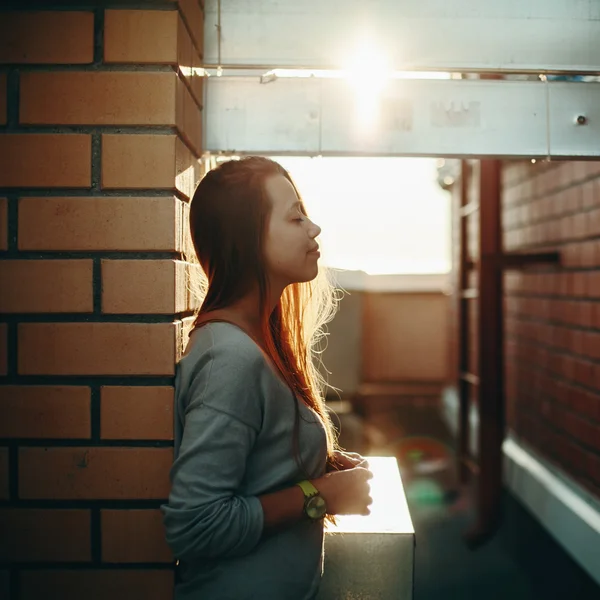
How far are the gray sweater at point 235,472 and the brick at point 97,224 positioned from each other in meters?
0.23

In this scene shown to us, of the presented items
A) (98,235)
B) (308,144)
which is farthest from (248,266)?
(308,144)

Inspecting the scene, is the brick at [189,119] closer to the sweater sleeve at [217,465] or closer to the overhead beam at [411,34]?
the overhead beam at [411,34]

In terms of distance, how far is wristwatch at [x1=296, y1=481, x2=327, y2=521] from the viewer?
1.16m

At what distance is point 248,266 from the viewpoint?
1.21 m

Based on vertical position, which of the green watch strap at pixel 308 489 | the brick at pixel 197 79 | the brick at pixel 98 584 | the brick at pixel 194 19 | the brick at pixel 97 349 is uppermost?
the brick at pixel 194 19

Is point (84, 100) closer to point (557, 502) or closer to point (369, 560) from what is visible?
point (369, 560)

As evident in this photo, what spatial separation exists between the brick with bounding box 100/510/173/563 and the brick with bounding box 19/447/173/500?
0.12ft

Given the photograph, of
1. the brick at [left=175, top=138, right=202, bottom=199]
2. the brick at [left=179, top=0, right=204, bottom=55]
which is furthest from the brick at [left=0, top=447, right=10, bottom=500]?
the brick at [left=179, top=0, right=204, bottom=55]

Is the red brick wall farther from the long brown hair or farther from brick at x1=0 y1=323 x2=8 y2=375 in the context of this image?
brick at x1=0 y1=323 x2=8 y2=375

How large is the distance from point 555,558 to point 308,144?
2.49 m

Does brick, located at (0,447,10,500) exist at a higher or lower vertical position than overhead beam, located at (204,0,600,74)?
lower

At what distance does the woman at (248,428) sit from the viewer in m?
1.05

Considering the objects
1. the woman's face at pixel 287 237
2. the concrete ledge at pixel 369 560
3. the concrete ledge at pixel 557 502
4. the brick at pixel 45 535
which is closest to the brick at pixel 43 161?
the woman's face at pixel 287 237

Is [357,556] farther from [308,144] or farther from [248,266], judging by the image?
[308,144]
